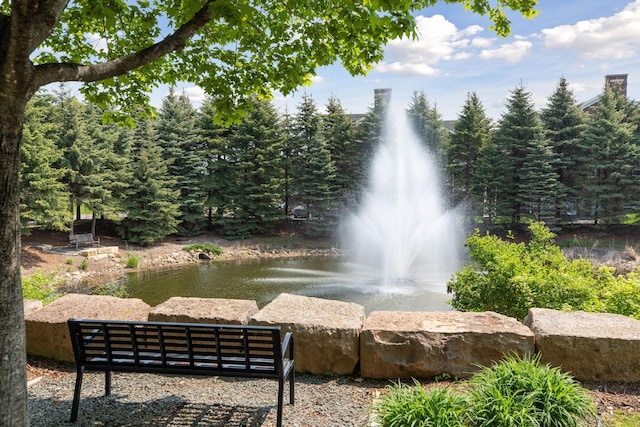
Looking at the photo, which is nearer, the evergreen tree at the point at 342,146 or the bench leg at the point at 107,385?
the bench leg at the point at 107,385

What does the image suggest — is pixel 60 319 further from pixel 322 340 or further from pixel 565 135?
pixel 565 135

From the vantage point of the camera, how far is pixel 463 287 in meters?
6.45

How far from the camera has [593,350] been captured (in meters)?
3.67

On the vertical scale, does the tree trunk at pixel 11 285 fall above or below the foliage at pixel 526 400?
above

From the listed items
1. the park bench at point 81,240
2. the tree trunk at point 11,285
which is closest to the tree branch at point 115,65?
the tree trunk at point 11,285

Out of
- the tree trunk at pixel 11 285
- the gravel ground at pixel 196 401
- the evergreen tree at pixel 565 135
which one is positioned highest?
the evergreen tree at pixel 565 135

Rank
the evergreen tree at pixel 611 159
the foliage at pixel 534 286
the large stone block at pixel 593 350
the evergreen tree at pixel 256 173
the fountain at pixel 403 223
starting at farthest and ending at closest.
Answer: the evergreen tree at pixel 256 173, the evergreen tree at pixel 611 159, the fountain at pixel 403 223, the foliage at pixel 534 286, the large stone block at pixel 593 350

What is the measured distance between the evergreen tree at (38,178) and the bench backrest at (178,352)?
54.9 feet

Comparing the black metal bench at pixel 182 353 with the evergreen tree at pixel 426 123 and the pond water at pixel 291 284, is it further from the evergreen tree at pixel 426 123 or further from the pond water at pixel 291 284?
the evergreen tree at pixel 426 123

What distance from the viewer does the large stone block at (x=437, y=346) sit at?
3824mm

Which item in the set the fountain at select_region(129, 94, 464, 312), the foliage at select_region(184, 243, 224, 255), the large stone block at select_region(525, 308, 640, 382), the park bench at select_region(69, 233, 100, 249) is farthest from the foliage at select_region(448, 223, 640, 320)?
the park bench at select_region(69, 233, 100, 249)

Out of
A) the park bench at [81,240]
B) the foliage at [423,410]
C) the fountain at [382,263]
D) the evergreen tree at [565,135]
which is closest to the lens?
the foliage at [423,410]

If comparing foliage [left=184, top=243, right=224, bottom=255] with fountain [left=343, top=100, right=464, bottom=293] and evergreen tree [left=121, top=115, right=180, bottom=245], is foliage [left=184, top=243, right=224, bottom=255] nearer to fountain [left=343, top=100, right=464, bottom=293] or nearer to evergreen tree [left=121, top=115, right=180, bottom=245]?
evergreen tree [left=121, top=115, right=180, bottom=245]

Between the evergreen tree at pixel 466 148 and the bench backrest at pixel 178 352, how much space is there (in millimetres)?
24326
